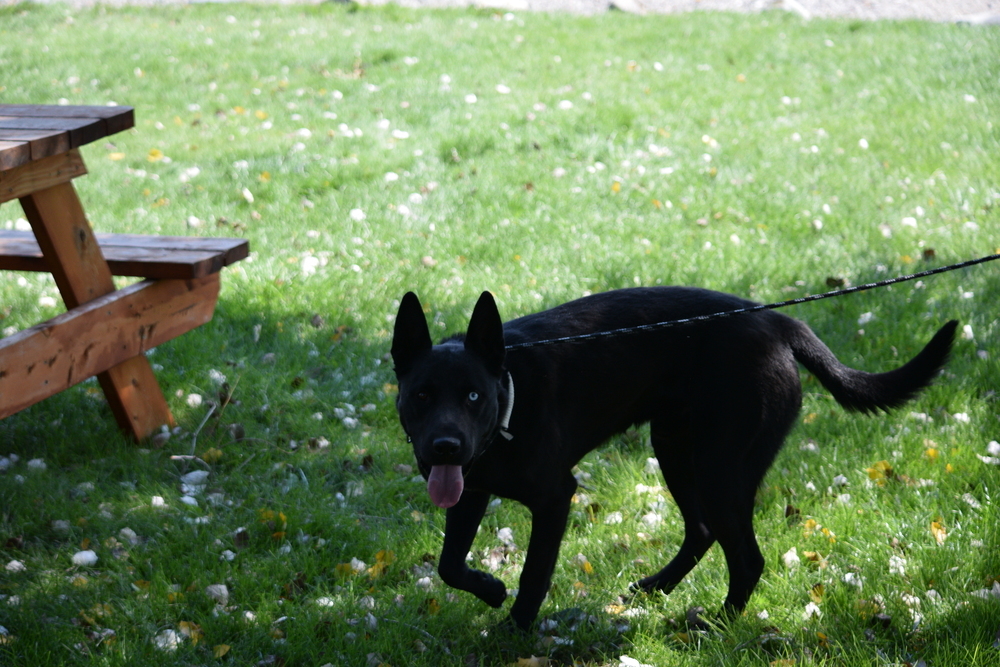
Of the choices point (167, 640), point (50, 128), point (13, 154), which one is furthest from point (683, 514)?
point (50, 128)

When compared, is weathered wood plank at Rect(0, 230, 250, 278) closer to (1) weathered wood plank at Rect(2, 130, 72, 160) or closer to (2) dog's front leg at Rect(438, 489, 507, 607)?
(1) weathered wood plank at Rect(2, 130, 72, 160)

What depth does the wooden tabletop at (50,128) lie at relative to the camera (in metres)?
3.85

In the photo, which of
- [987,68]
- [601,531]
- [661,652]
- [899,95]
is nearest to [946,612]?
[661,652]

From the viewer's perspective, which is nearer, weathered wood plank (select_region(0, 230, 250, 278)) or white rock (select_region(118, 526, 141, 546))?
white rock (select_region(118, 526, 141, 546))

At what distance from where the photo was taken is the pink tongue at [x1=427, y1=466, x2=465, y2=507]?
9.45 feet

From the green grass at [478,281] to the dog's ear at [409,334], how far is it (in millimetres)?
1010

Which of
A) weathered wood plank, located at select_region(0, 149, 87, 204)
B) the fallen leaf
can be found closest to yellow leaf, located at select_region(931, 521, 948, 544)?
the fallen leaf

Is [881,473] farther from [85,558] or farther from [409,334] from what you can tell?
[85,558]

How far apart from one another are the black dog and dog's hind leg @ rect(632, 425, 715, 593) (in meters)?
0.21

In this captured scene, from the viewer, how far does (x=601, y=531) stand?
403 cm

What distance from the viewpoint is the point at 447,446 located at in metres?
2.81

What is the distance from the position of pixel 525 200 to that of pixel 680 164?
1665 mm

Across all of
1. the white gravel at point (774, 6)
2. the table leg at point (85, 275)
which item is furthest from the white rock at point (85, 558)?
the white gravel at point (774, 6)

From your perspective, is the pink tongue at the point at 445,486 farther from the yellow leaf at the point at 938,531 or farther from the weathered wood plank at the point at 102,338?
the weathered wood plank at the point at 102,338
